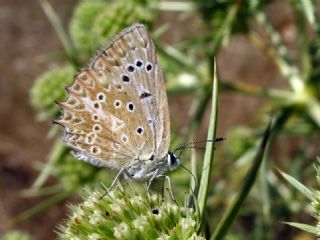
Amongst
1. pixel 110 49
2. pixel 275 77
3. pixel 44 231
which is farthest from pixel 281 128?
pixel 44 231

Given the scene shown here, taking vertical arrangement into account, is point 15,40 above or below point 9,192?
above

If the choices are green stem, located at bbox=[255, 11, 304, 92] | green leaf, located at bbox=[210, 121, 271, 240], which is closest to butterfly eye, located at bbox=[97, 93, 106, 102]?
green leaf, located at bbox=[210, 121, 271, 240]

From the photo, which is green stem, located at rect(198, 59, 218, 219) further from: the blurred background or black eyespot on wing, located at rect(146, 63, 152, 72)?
black eyespot on wing, located at rect(146, 63, 152, 72)

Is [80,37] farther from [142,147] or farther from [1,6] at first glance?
[1,6]

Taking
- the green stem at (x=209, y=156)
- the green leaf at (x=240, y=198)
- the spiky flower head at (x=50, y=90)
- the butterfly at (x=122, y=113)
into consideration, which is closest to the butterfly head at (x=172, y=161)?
the butterfly at (x=122, y=113)

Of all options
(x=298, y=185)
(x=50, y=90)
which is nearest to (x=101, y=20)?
(x=50, y=90)

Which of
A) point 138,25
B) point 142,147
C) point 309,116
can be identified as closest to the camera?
point 138,25

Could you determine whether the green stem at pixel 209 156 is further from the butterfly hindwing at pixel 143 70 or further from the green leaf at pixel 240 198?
the butterfly hindwing at pixel 143 70
